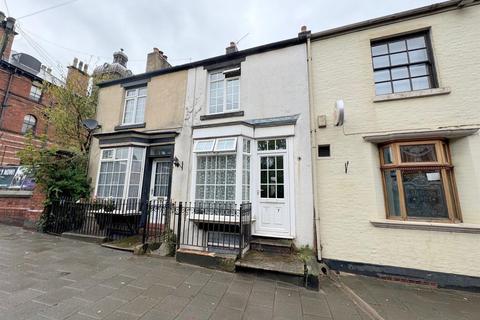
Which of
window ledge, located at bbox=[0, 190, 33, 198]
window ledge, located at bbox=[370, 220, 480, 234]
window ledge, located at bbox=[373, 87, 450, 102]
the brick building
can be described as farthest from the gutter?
the brick building

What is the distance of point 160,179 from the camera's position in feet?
25.7

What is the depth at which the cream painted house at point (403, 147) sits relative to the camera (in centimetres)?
454

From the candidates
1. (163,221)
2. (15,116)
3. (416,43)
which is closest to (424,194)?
(416,43)

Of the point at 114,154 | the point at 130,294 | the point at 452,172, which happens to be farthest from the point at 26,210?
the point at 452,172

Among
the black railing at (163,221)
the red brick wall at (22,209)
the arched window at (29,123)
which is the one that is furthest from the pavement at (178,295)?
the arched window at (29,123)

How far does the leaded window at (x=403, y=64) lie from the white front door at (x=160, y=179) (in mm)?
7214

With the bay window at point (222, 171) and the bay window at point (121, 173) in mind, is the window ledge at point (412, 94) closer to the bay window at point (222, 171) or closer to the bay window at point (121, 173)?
the bay window at point (222, 171)

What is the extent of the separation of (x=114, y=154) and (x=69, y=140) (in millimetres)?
6024

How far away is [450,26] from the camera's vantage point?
524cm

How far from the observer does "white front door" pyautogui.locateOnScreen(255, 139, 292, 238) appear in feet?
18.9

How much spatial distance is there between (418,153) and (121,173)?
8.96m

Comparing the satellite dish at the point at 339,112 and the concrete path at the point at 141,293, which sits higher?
the satellite dish at the point at 339,112

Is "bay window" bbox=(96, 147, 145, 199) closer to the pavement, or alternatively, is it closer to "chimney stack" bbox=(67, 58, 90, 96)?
the pavement

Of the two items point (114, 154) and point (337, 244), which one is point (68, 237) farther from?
point (337, 244)
